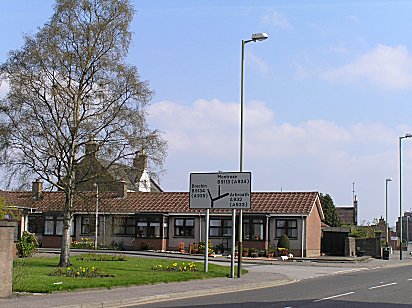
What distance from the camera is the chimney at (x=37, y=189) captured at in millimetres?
29339

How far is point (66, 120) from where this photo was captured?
2866 centimetres

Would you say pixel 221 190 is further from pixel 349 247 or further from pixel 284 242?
pixel 349 247

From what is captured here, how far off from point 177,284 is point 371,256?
130ft

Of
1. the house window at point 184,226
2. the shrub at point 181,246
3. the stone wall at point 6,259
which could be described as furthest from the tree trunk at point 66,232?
the house window at point 184,226

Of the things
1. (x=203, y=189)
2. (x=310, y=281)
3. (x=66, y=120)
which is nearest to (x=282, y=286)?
(x=310, y=281)

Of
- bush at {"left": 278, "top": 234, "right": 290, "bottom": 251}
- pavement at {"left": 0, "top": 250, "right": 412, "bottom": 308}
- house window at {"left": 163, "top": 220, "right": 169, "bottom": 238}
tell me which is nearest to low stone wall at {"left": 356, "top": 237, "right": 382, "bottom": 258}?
bush at {"left": 278, "top": 234, "right": 290, "bottom": 251}

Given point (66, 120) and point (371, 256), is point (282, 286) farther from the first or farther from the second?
point (371, 256)

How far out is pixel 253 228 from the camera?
5366cm

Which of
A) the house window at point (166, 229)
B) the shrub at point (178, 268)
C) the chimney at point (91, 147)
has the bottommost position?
the shrub at point (178, 268)

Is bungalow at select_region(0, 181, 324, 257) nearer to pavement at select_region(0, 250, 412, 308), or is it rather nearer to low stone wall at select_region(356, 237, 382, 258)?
low stone wall at select_region(356, 237, 382, 258)

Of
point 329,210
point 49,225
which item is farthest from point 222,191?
point 329,210

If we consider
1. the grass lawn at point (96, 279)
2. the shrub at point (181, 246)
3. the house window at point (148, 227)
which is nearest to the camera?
the grass lawn at point (96, 279)

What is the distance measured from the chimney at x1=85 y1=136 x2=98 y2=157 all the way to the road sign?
435 centimetres

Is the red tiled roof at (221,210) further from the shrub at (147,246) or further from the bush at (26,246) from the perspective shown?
the bush at (26,246)
